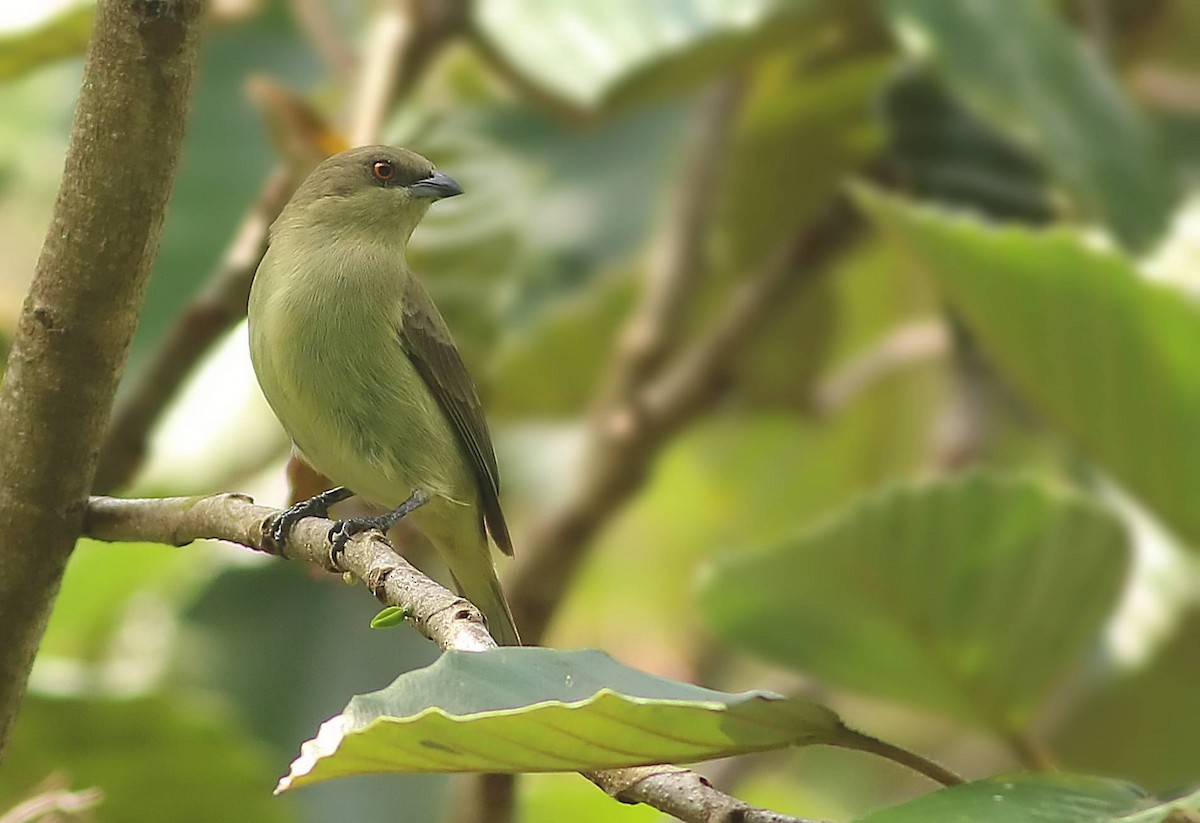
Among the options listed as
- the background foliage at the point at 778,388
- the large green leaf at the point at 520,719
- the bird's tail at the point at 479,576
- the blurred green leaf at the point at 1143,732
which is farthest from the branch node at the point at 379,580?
the blurred green leaf at the point at 1143,732

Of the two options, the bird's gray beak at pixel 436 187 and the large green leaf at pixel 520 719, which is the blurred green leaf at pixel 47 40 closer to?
the bird's gray beak at pixel 436 187

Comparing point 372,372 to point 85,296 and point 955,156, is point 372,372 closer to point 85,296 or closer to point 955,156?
point 85,296

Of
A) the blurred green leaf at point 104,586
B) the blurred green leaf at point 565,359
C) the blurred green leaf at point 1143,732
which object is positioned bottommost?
the blurred green leaf at point 104,586

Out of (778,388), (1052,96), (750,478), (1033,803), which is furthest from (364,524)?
(750,478)

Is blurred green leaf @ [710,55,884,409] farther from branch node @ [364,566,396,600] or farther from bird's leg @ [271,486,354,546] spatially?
branch node @ [364,566,396,600]

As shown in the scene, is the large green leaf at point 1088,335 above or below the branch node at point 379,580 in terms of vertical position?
above

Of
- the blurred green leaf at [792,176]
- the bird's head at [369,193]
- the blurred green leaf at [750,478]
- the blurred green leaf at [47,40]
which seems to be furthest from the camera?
the blurred green leaf at [750,478]

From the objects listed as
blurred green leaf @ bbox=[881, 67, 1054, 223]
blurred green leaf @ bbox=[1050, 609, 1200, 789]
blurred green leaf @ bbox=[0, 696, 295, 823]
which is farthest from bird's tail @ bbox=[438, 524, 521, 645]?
blurred green leaf @ bbox=[1050, 609, 1200, 789]

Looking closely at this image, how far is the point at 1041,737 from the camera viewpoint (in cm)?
394

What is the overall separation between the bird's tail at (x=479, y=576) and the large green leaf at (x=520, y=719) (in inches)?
57.1

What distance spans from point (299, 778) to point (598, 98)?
2356 millimetres

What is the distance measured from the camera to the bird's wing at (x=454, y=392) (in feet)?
9.09

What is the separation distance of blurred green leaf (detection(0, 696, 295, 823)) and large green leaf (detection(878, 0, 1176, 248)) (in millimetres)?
2043

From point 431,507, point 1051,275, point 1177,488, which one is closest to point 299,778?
point 431,507
